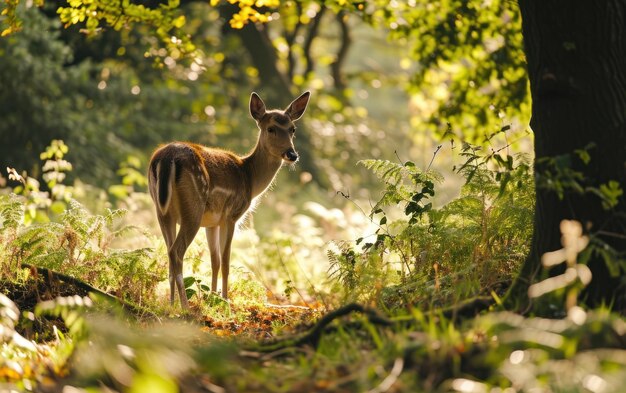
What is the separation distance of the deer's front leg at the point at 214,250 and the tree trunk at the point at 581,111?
11.2 ft

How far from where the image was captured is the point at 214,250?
24.8ft

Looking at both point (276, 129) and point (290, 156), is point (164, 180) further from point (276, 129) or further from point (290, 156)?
point (276, 129)

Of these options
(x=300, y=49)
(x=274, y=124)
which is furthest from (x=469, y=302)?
(x=300, y=49)

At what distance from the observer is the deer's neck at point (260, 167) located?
A: 8.31 metres

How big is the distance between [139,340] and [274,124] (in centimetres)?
531

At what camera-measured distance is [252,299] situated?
718 cm

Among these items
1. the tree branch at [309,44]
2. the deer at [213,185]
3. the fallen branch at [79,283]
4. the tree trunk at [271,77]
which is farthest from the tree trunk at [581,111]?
the tree branch at [309,44]

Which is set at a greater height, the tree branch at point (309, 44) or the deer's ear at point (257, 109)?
the deer's ear at point (257, 109)

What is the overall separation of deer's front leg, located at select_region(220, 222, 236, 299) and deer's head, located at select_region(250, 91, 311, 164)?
997 millimetres

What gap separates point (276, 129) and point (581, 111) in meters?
4.21

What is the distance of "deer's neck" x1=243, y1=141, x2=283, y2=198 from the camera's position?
831cm

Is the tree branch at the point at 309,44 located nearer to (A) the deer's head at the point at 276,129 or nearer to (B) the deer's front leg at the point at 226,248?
(A) the deer's head at the point at 276,129

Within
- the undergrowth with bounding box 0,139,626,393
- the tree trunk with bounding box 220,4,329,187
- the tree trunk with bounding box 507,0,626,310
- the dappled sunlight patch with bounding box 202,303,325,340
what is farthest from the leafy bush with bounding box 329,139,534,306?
the tree trunk with bounding box 220,4,329,187

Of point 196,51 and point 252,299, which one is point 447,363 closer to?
point 252,299
